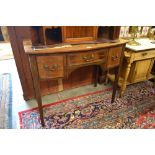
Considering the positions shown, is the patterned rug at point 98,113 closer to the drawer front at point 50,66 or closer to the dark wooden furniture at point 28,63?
the dark wooden furniture at point 28,63

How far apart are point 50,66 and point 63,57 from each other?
0.13 meters

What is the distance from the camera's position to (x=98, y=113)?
164cm

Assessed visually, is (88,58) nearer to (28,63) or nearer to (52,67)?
(52,67)

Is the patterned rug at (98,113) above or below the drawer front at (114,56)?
below

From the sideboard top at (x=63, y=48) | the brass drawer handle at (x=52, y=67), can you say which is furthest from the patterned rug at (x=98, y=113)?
the sideboard top at (x=63, y=48)

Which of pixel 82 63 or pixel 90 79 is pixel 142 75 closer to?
pixel 90 79

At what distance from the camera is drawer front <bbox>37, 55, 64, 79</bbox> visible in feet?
3.72

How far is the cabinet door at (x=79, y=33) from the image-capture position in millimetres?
1312

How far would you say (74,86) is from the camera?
6.80ft

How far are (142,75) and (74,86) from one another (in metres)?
0.98
